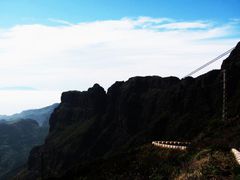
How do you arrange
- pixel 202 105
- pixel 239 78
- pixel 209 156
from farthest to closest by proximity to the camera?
pixel 202 105
pixel 239 78
pixel 209 156

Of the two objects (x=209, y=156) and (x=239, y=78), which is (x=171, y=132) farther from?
(x=209, y=156)

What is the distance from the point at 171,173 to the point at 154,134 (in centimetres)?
13197

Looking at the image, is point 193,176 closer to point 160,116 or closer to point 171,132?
point 171,132

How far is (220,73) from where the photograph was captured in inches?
6658

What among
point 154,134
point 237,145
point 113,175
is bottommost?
point 154,134

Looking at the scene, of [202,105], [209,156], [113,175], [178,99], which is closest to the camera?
[209,156]

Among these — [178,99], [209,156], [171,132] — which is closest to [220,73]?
[178,99]

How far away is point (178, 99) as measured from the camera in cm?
17962

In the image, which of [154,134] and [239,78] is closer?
[239,78]

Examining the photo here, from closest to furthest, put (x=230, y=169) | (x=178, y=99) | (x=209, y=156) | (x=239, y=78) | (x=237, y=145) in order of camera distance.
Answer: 1. (x=230, y=169)
2. (x=209, y=156)
3. (x=237, y=145)
4. (x=239, y=78)
5. (x=178, y=99)

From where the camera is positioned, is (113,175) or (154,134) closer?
(113,175)

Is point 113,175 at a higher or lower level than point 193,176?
lower

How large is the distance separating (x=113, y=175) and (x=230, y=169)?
2271 cm

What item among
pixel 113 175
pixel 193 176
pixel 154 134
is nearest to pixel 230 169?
pixel 193 176
